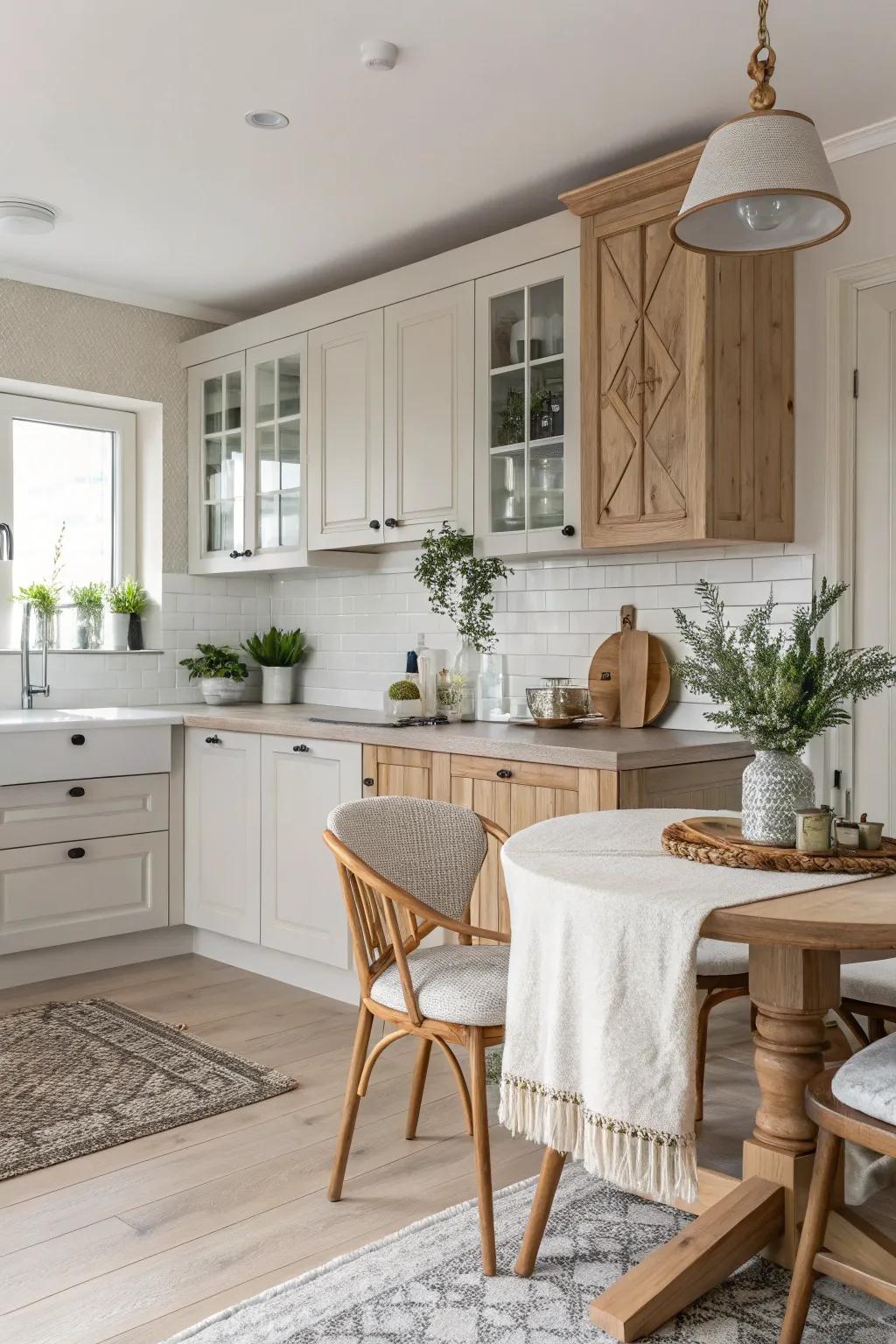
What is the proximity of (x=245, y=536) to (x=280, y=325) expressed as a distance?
0.84 metres

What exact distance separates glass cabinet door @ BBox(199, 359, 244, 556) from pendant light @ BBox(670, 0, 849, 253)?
120 inches

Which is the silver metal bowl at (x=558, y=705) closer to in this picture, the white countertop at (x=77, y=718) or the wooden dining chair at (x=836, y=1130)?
the white countertop at (x=77, y=718)

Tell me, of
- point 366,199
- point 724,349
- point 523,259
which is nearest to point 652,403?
point 724,349

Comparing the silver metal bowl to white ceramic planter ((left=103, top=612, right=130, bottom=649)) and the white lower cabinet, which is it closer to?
the white lower cabinet

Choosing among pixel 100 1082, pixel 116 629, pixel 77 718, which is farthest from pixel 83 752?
pixel 100 1082

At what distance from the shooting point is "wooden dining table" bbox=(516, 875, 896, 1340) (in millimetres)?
1893

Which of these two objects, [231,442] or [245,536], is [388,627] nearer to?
[245,536]

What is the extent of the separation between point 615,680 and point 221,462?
82.1 inches

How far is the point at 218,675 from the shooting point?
494 centimetres

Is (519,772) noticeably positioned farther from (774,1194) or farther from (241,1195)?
(774,1194)

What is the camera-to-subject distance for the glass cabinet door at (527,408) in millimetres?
3611

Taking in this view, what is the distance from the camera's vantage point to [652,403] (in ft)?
10.9

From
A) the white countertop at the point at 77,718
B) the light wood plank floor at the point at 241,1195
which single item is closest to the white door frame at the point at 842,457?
the light wood plank floor at the point at 241,1195

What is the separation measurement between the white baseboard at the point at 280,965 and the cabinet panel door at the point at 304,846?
74 millimetres
